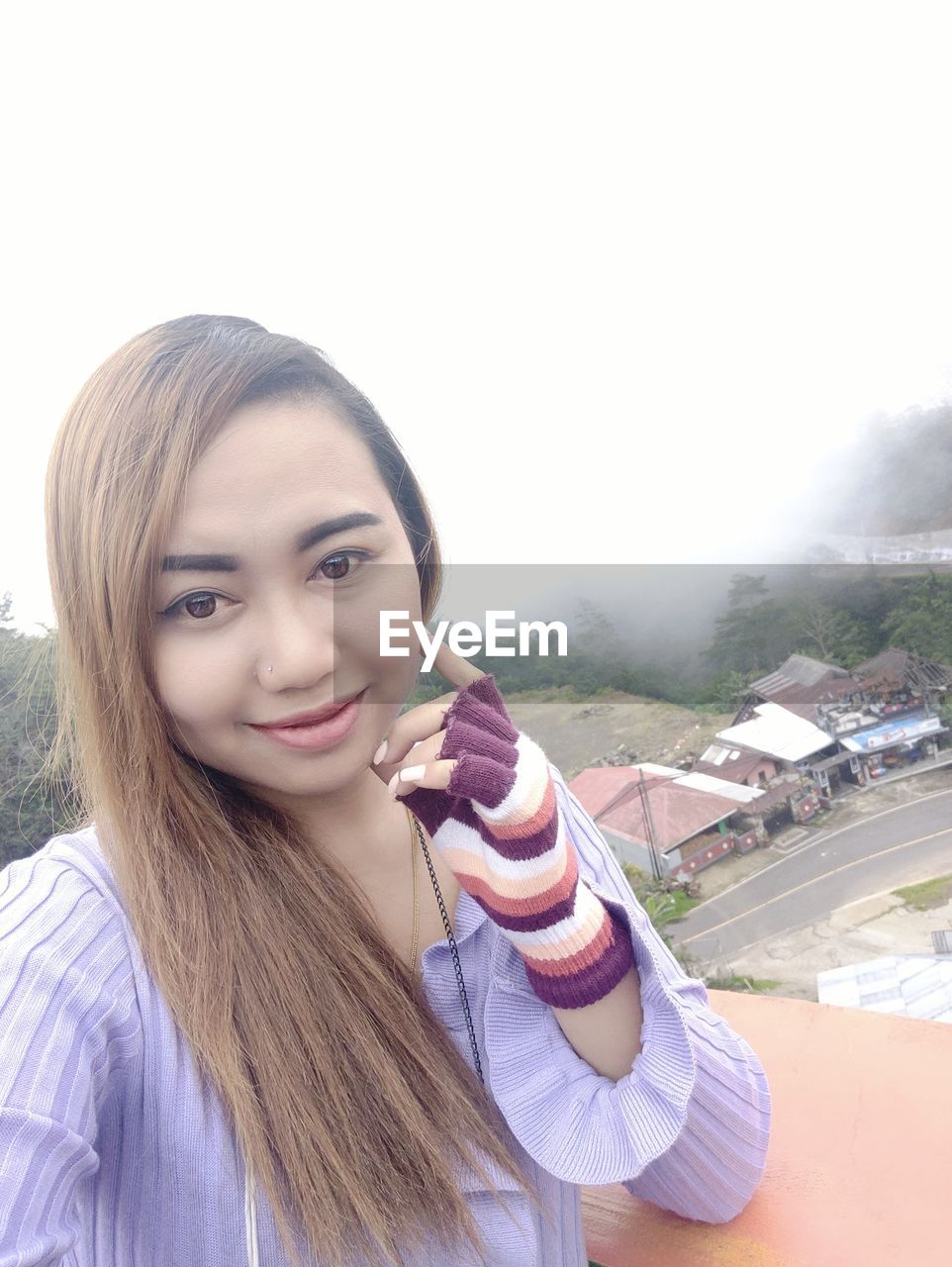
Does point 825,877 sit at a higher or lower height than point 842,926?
higher

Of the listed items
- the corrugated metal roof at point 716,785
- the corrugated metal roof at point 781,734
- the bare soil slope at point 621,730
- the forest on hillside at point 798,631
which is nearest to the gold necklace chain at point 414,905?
the bare soil slope at point 621,730

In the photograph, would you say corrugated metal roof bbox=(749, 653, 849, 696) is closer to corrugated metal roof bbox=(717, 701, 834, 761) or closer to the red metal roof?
corrugated metal roof bbox=(717, 701, 834, 761)

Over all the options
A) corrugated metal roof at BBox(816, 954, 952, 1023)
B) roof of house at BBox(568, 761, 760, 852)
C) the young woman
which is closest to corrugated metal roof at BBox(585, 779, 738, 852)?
roof of house at BBox(568, 761, 760, 852)

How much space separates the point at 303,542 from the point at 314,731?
0.15 metres

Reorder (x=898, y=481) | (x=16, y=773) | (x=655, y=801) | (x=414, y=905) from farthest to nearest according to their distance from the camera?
(x=655, y=801) < (x=898, y=481) < (x=16, y=773) < (x=414, y=905)

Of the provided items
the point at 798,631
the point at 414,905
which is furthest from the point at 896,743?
the point at 414,905

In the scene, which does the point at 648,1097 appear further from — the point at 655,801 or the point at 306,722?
the point at 655,801

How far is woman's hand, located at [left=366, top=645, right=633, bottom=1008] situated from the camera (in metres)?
0.48

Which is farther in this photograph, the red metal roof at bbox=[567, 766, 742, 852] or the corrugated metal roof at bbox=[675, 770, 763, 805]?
the corrugated metal roof at bbox=[675, 770, 763, 805]

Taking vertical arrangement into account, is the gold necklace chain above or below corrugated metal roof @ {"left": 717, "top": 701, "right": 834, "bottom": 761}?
above

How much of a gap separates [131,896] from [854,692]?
234 inches

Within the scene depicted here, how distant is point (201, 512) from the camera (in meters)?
0.51

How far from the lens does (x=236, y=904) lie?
1.82 ft

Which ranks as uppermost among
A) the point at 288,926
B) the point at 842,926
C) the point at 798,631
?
the point at 288,926
